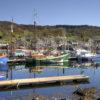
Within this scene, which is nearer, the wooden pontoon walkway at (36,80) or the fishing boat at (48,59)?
the wooden pontoon walkway at (36,80)

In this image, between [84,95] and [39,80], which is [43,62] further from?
[84,95]

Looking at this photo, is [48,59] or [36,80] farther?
[48,59]

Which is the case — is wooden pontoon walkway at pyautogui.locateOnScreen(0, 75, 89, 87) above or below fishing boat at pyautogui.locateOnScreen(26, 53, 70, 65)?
below

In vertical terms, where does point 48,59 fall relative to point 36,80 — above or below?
above

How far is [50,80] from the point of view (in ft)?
158

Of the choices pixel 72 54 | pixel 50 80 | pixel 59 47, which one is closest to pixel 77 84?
pixel 50 80

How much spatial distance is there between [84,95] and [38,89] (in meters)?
8.62

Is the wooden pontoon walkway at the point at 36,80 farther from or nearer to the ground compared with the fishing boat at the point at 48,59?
nearer to the ground

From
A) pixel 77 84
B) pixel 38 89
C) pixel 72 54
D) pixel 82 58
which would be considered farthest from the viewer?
pixel 72 54

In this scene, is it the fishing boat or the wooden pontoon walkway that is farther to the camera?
the fishing boat

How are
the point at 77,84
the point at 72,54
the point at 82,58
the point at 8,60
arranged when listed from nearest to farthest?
the point at 77,84
the point at 8,60
the point at 82,58
the point at 72,54

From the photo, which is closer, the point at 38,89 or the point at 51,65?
the point at 38,89

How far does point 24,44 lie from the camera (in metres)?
127

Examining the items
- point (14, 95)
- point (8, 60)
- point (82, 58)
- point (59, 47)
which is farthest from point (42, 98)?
point (59, 47)
